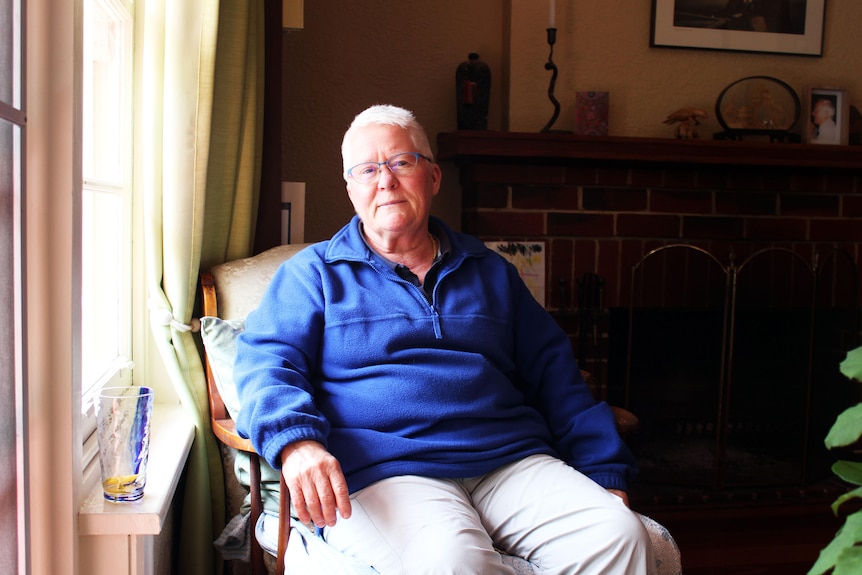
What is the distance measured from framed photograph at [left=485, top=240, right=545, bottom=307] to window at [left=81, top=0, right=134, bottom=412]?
4.54ft

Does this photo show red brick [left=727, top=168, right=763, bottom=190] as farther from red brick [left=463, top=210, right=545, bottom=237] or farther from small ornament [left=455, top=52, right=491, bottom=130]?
small ornament [left=455, top=52, right=491, bottom=130]

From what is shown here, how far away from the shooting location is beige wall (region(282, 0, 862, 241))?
289cm

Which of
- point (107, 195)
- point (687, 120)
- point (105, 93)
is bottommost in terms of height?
point (107, 195)

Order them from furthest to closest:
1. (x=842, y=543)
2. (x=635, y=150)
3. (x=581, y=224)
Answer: (x=581, y=224), (x=635, y=150), (x=842, y=543)

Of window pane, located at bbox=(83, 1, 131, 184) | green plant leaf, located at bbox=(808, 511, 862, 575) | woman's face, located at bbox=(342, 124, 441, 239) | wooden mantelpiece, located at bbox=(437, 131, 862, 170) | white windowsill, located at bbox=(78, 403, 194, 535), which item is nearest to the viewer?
green plant leaf, located at bbox=(808, 511, 862, 575)

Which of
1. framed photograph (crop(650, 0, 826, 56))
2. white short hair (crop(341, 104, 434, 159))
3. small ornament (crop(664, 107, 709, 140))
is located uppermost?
framed photograph (crop(650, 0, 826, 56))

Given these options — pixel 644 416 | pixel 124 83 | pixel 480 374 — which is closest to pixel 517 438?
pixel 480 374

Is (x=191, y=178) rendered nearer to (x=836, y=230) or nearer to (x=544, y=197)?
(x=544, y=197)

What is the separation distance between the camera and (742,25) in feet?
9.91

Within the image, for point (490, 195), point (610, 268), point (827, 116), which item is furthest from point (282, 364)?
point (827, 116)

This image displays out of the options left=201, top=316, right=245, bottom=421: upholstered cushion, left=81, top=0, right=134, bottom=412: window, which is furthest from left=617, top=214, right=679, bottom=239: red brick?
left=81, top=0, right=134, bottom=412: window

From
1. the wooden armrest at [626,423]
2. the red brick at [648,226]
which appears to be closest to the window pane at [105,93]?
the wooden armrest at [626,423]

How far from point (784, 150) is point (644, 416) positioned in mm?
1138

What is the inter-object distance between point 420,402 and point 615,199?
5.34ft
